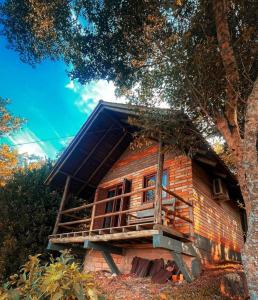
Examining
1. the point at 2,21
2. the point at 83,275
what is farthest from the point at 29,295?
the point at 2,21

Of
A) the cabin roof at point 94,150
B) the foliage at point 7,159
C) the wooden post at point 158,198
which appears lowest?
the wooden post at point 158,198

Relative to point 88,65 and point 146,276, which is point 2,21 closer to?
point 88,65

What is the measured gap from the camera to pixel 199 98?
750 cm

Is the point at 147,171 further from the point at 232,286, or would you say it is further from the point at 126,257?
the point at 232,286

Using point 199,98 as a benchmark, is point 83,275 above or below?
below

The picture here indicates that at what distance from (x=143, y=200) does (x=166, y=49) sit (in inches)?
224

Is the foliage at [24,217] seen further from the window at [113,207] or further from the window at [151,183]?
the window at [151,183]

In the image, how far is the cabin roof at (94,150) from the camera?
35.8ft

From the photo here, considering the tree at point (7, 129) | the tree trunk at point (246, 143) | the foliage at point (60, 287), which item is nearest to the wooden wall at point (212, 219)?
the tree trunk at point (246, 143)

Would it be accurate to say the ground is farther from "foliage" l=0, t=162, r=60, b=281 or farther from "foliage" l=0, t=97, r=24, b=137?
"foliage" l=0, t=97, r=24, b=137

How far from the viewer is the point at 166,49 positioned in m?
7.70

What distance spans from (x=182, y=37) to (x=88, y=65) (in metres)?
3.53

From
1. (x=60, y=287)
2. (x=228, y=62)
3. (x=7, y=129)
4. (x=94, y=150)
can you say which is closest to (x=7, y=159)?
(x=7, y=129)

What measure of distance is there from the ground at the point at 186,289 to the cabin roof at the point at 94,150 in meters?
4.25
